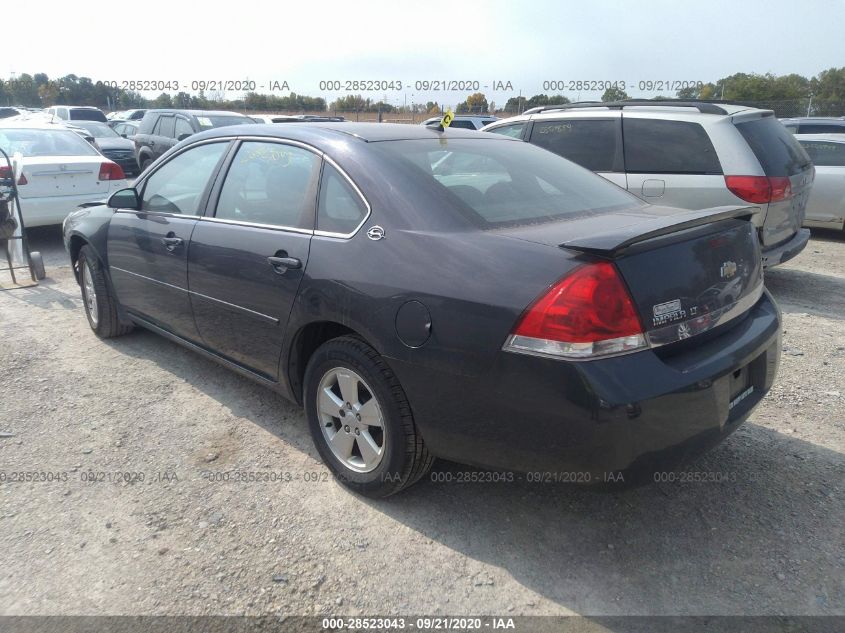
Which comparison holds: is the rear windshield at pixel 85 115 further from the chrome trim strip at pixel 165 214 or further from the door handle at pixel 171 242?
the door handle at pixel 171 242

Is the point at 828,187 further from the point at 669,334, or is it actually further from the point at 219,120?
the point at 219,120

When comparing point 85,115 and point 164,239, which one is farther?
point 85,115

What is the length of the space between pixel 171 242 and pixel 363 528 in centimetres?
214

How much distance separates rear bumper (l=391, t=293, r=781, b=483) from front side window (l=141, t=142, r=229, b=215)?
80.6 inches

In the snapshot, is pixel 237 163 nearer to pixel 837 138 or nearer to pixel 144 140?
pixel 837 138

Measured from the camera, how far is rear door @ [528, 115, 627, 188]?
623 cm

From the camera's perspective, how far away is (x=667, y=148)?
19.5 feet

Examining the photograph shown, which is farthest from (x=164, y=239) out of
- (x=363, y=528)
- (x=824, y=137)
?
(x=824, y=137)

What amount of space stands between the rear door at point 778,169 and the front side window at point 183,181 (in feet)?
14.7

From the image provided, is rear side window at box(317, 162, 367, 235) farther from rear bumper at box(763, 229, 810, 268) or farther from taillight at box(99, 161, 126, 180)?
taillight at box(99, 161, 126, 180)

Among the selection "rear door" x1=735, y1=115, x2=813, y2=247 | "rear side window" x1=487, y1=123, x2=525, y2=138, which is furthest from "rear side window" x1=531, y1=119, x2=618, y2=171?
"rear door" x1=735, y1=115, x2=813, y2=247

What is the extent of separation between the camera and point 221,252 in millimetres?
3453

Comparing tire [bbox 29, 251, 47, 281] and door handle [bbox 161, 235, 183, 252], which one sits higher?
door handle [bbox 161, 235, 183, 252]

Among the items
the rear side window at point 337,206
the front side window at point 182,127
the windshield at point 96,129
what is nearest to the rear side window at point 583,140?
the rear side window at point 337,206
